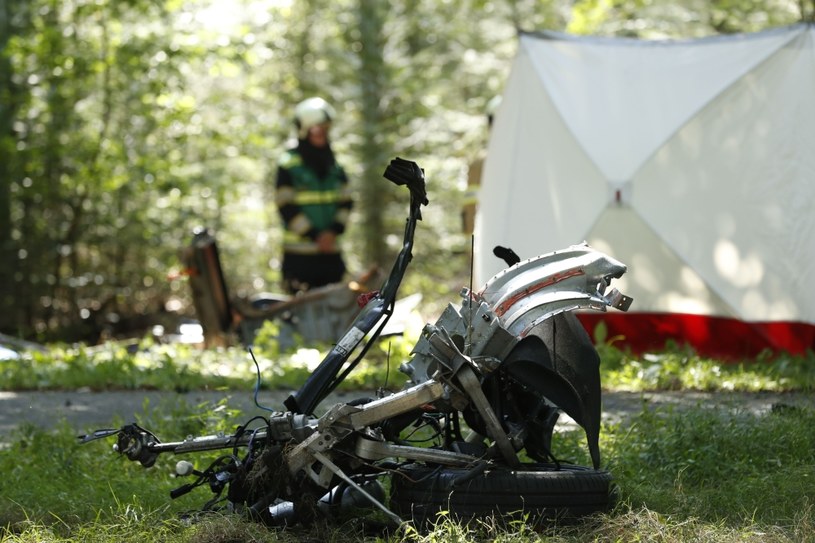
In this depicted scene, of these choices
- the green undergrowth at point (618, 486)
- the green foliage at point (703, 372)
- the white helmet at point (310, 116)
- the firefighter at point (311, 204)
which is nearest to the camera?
the green undergrowth at point (618, 486)

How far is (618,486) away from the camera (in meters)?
5.17

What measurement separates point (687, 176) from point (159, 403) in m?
4.69

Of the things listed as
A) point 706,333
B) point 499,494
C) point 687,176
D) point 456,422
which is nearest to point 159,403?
point 456,422

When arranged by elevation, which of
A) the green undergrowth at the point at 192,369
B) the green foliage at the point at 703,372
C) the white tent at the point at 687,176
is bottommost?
the green undergrowth at the point at 192,369

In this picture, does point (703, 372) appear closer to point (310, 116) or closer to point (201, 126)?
point (310, 116)

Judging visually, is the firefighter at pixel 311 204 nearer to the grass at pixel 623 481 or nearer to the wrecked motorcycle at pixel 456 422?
the grass at pixel 623 481

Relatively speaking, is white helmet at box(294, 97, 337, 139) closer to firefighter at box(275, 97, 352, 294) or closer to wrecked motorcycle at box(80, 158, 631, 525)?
firefighter at box(275, 97, 352, 294)

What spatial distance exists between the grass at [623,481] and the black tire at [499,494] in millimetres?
61

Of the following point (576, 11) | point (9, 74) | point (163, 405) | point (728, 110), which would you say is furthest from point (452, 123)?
point (163, 405)

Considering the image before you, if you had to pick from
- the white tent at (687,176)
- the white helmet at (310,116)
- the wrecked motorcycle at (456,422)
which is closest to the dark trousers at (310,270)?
the white helmet at (310,116)

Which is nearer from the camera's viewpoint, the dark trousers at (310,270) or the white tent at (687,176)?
the white tent at (687,176)

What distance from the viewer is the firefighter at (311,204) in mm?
13055

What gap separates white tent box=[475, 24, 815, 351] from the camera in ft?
31.5

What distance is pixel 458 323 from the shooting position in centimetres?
479
